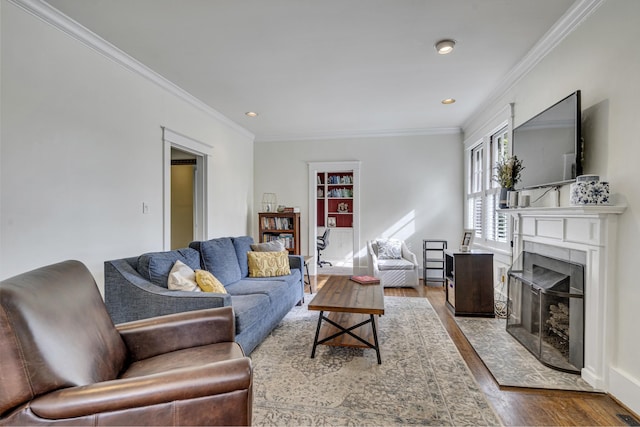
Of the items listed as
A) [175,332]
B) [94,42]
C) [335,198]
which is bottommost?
[175,332]

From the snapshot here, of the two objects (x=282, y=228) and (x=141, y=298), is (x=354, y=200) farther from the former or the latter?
(x=141, y=298)

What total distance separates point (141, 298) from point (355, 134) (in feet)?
14.8

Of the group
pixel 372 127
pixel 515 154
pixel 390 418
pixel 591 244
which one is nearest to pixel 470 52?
pixel 515 154

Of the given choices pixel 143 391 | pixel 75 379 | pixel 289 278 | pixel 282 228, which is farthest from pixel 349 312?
pixel 282 228

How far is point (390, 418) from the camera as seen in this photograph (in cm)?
171

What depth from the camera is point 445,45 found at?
8.55ft

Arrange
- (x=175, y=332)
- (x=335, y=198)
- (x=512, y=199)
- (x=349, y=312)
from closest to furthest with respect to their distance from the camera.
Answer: (x=175, y=332)
(x=349, y=312)
(x=512, y=199)
(x=335, y=198)

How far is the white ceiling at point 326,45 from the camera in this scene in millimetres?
2195

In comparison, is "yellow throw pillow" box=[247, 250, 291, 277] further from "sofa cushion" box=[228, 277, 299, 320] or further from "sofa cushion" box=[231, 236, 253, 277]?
"sofa cushion" box=[228, 277, 299, 320]

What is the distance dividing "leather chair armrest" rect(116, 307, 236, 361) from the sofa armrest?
0.38 metres

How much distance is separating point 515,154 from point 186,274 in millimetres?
3504

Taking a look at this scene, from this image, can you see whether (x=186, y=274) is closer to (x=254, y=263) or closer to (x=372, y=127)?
(x=254, y=263)

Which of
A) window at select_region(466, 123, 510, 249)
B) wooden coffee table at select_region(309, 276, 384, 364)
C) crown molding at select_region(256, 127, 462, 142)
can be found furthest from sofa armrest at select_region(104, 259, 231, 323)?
crown molding at select_region(256, 127, 462, 142)

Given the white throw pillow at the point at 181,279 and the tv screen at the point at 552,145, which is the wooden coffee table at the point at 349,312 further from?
the tv screen at the point at 552,145
